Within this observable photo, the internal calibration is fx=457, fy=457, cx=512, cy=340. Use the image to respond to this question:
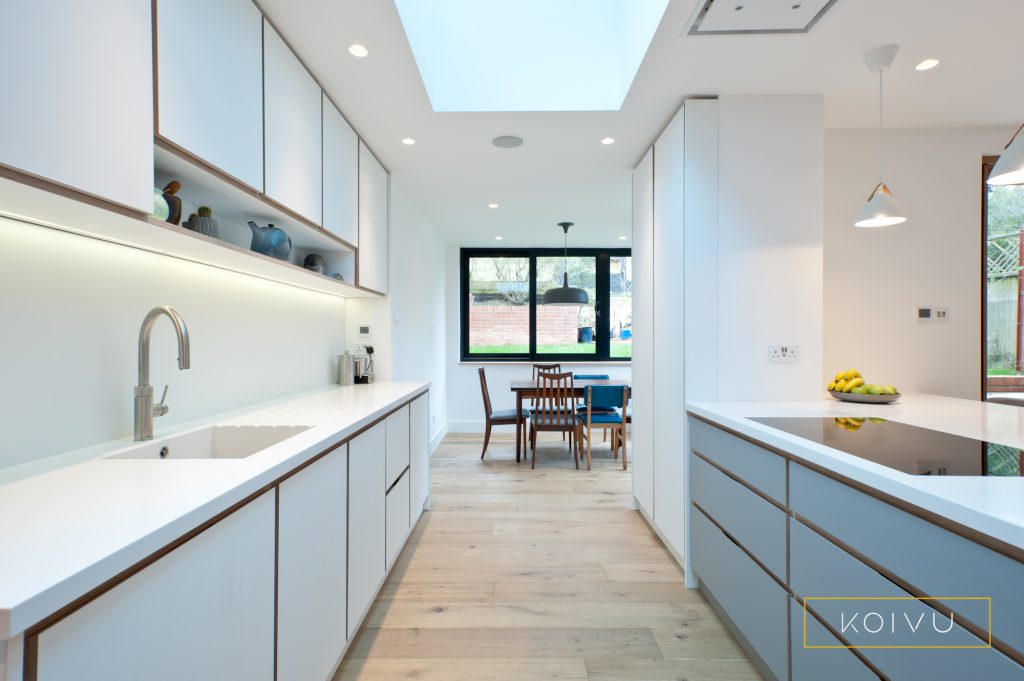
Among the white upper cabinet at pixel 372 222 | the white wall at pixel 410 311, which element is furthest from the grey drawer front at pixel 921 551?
the white wall at pixel 410 311

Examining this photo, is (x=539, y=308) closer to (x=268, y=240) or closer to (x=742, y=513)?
(x=268, y=240)

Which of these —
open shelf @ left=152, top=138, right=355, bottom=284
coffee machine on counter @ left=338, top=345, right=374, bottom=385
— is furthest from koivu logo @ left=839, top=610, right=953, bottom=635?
coffee machine on counter @ left=338, top=345, right=374, bottom=385

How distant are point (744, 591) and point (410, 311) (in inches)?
127

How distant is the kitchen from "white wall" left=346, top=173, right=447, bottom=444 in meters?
0.04

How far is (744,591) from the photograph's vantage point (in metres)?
1.71

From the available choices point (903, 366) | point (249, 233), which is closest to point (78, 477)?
point (249, 233)

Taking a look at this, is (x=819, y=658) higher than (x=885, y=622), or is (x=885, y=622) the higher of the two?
(x=885, y=622)

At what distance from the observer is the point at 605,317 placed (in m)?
6.29

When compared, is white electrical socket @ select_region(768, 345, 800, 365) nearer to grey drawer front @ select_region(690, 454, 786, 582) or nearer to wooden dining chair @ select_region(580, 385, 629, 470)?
grey drawer front @ select_region(690, 454, 786, 582)

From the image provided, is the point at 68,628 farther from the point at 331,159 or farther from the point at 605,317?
the point at 605,317

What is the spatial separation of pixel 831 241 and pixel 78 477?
3412 mm

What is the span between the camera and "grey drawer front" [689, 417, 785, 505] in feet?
4.96

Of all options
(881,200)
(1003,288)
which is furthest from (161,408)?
(1003,288)

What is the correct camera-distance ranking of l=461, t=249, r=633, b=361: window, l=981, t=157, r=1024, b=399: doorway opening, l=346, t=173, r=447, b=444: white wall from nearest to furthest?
l=981, t=157, r=1024, b=399: doorway opening < l=346, t=173, r=447, b=444: white wall < l=461, t=249, r=633, b=361: window
